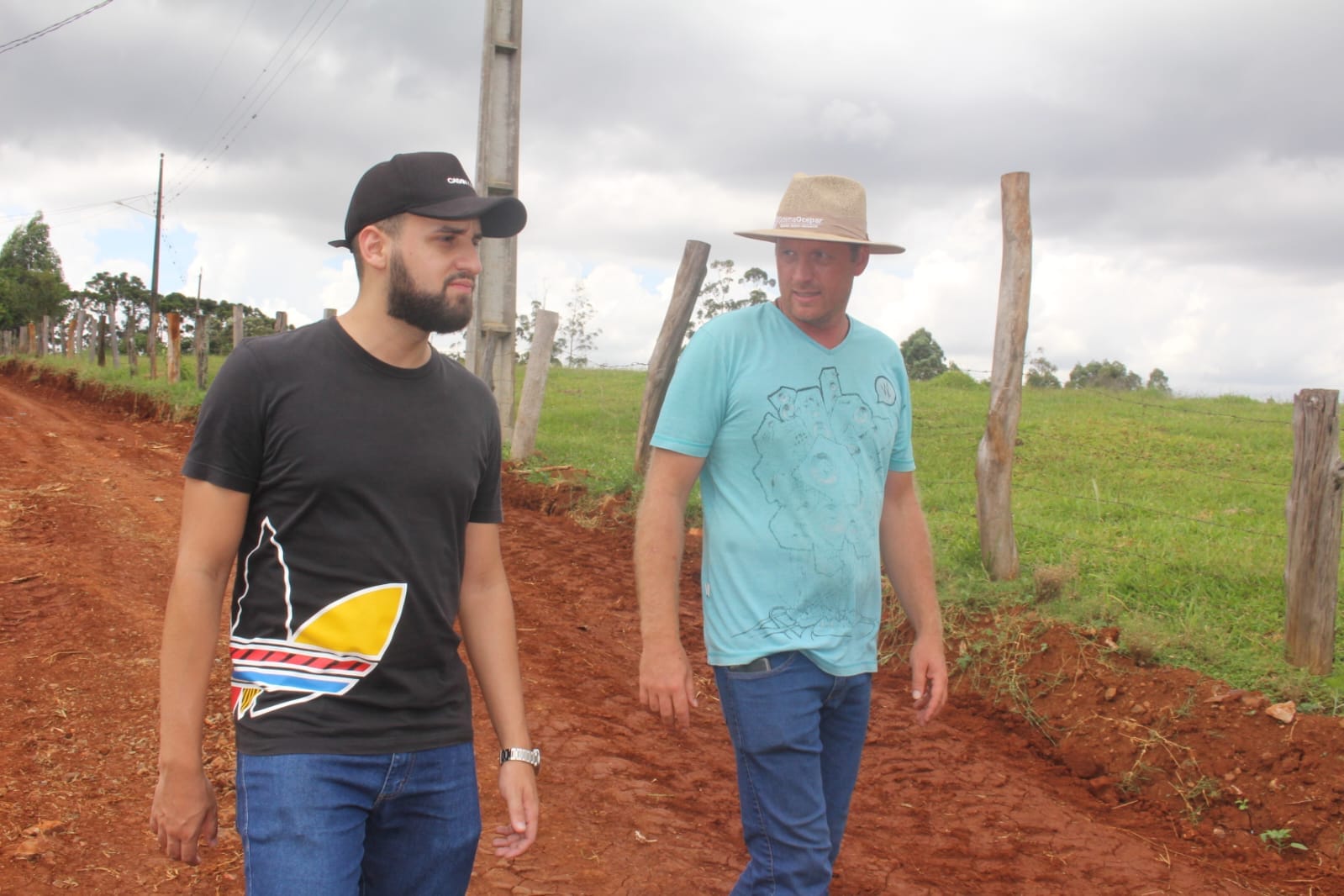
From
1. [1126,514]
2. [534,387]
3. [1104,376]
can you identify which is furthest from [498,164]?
[1104,376]

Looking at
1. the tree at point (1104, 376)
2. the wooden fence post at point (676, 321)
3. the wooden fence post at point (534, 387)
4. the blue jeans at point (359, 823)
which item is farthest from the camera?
the tree at point (1104, 376)

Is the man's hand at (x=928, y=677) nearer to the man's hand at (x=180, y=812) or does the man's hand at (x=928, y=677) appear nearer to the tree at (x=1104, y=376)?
the man's hand at (x=180, y=812)

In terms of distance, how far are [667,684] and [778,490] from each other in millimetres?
542

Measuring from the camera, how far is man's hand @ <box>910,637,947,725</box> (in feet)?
10.0

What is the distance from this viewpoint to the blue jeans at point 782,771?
263 centimetres

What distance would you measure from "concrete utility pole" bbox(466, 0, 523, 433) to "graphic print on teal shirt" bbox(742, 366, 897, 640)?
29.9 feet

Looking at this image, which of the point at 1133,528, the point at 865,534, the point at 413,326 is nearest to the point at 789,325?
the point at 865,534

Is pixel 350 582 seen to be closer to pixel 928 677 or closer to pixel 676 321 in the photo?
pixel 928 677

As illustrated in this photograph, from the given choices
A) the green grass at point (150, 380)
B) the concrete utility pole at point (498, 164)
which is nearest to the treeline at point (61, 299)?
the green grass at point (150, 380)

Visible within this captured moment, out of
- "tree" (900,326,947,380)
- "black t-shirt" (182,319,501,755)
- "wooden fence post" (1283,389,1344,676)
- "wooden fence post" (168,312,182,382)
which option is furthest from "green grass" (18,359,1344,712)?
Result: "tree" (900,326,947,380)

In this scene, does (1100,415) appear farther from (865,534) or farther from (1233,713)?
(865,534)

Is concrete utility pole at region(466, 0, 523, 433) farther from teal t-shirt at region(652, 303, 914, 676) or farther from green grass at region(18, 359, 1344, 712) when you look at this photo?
teal t-shirt at region(652, 303, 914, 676)

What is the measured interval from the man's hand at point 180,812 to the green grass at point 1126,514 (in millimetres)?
4965

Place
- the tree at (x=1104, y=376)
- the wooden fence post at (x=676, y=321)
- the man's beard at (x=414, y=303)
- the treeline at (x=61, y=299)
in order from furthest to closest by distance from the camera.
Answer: the treeline at (x=61, y=299)
the tree at (x=1104, y=376)
the wooden fence post at (x=676, y=321)
the man's beard at (x=414, y=303)
